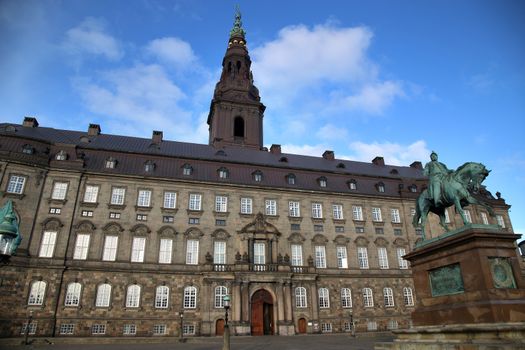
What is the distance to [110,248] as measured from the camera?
3491 cm

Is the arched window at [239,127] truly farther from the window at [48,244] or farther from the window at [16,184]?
the window at [48,244]

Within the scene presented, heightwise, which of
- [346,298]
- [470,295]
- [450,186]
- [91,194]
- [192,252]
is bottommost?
[470,295]

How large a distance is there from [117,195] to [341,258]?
24.3m

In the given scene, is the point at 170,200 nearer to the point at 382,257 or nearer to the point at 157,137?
the point at 157,137

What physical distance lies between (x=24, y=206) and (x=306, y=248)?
2726 cm

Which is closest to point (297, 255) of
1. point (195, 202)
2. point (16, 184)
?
point (195, 202)

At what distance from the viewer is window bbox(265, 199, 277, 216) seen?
40.5m

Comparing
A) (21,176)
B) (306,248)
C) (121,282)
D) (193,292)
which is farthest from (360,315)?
(21,176)

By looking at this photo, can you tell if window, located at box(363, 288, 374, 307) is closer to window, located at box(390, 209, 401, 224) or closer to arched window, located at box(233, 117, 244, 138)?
window, located at box(390, 209, 401, 224)

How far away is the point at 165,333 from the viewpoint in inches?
1302

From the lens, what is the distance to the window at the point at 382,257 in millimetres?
41812

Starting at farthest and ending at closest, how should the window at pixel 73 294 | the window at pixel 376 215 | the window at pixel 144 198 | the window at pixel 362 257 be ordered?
1. the window at pixel 376 215
2. the window at pixel 362 257
3. the window at pixel 144 198
4. the window at pixel 73 294

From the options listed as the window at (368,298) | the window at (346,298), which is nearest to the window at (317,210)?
the window at (346,298)

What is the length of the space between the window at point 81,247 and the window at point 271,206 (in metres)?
17.9
